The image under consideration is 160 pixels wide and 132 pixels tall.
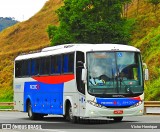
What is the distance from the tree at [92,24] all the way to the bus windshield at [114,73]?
24395 millimetres

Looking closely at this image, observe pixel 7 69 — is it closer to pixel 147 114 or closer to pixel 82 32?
pixel 82 32

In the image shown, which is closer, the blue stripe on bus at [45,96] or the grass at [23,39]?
the blue stripe on bus at [45,96]

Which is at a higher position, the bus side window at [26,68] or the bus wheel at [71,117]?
the bus side window at [26,68]

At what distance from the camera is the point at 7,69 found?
3221 inches

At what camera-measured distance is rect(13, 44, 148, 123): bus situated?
2311 centimetres

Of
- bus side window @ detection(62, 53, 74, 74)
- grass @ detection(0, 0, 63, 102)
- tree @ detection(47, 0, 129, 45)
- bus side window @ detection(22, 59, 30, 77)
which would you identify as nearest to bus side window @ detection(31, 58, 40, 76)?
bus side window @ detection(22, 59, 30, 77)

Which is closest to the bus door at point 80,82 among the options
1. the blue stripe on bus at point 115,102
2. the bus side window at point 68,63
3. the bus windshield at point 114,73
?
the bus windshield at point 114,73

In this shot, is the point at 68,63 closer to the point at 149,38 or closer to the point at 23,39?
the point at 149,38

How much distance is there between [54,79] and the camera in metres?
26.5

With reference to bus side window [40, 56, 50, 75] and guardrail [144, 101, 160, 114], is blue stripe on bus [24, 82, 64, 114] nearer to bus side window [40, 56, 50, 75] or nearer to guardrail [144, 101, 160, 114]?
bus side window [40, 56, 50, 75]

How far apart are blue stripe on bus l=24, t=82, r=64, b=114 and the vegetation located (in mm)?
12860

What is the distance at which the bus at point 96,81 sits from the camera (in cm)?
2311

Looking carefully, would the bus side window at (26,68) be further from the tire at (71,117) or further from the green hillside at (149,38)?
the green hillside at (149,38)

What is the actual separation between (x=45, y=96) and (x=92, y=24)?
2200cm
